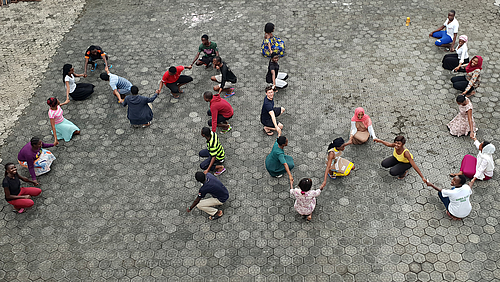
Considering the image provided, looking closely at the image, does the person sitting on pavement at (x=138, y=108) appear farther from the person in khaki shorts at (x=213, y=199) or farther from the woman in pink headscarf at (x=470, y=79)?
the woman in pink headscarf at (x=470, y=79)

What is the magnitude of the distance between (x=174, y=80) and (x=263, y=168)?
349 centimetres

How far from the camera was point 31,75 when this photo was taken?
36.7ft

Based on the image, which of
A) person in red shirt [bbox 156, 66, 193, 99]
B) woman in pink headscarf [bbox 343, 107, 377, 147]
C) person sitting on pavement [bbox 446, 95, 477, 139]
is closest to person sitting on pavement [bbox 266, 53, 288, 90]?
person in red shirt [bbox 156, 66, 193, 99]

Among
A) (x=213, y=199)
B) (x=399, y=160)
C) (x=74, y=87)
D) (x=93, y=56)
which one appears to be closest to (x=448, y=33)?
(x=399, y=160)

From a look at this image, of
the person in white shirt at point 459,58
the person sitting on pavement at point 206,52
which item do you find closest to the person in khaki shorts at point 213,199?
the person sitting on pavement at point 206,52

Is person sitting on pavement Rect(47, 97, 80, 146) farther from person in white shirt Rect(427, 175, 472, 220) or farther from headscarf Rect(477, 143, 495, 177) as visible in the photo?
headscarf Rect(477, 143, 495, 177)

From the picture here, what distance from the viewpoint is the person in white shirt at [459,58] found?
32.7 ft

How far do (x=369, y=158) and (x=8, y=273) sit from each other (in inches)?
281

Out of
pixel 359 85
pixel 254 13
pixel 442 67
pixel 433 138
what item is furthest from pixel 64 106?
pixel 442 67

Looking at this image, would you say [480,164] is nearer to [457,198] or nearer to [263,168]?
[457,198]

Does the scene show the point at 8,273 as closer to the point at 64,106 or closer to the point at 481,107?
the point at 64,106

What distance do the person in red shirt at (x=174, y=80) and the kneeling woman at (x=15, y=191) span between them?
3.60 m

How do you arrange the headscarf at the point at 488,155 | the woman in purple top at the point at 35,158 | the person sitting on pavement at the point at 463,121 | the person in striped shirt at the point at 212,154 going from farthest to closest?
the person sitting on pavement at the point at 463,121, the woman in purple top at the point at 35,158, the person in striped shirt at the point at 212,154, the headscarf at the point at 488,155

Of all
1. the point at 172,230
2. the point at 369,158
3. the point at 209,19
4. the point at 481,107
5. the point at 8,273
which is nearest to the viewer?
the point at 8,273
